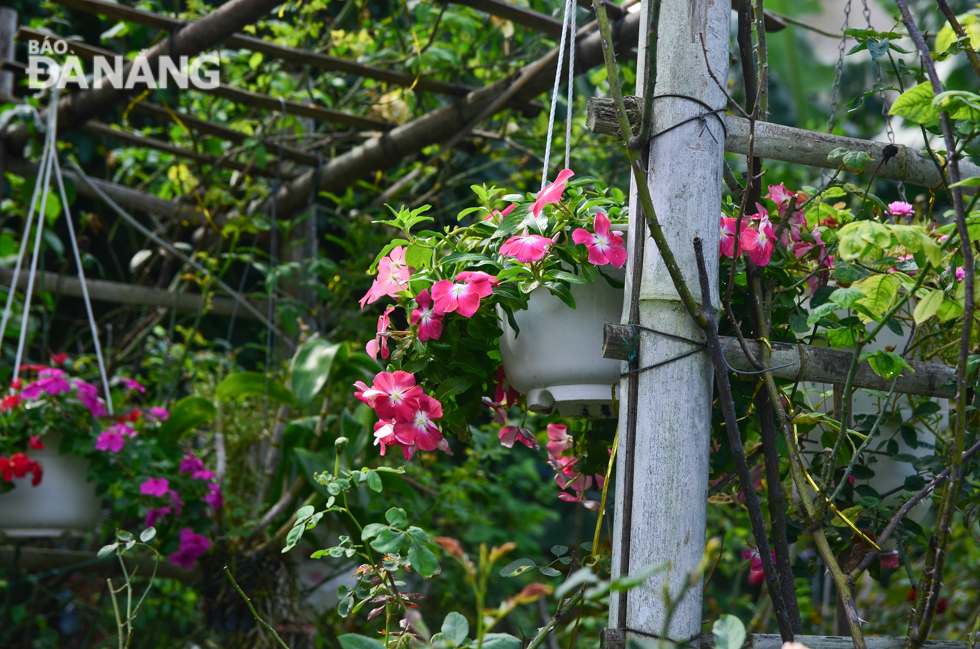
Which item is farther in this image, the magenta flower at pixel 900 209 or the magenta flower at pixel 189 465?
the magenta flower at pixel 189 465

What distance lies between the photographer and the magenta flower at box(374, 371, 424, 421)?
3.01 feet

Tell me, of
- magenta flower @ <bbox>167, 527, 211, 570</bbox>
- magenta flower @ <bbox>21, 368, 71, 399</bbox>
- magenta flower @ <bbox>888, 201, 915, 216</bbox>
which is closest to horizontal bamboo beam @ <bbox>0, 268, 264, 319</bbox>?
magenta flower @ <bbox>21, 368, 71, 399</bbox>

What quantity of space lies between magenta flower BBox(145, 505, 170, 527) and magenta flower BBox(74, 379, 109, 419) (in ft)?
0.83

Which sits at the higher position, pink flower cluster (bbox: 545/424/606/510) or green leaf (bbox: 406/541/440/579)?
pink flower cluster (bbox: 545/424/606/510)

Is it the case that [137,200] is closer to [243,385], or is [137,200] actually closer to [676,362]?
[243,385]

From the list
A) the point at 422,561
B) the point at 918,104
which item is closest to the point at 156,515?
the point at 422,561

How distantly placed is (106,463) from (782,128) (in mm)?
1586

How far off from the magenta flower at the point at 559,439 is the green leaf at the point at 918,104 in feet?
2.01

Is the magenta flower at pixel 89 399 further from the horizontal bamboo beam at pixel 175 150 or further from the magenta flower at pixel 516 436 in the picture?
the magenta flower at pixel 516 436

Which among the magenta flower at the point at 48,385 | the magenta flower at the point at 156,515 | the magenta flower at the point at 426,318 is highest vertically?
the magenta flower at the point at 426,318

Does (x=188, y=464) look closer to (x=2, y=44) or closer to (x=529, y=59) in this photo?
A: (x=2, y=44)

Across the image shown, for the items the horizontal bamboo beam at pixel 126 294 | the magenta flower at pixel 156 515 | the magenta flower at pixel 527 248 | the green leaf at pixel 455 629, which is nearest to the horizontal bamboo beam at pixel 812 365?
the magenta flower at pixel 527 248

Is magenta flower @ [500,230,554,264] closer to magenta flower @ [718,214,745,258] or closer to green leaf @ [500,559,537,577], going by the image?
magenta flower @ [718,214,745,258]

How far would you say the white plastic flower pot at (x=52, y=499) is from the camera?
1776mm
